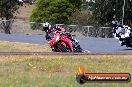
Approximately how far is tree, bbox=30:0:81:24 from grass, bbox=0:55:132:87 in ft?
150

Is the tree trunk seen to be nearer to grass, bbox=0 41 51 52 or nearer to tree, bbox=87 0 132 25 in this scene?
tree, bbox=87 0 132 25

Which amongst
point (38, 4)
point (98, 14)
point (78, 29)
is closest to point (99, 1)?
point (98, 14)

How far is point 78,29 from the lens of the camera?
5238 centimetres

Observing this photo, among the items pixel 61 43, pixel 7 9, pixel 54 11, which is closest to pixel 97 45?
pixel 61 43

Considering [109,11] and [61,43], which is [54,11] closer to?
[109,11]

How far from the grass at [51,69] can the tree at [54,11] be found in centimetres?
4584

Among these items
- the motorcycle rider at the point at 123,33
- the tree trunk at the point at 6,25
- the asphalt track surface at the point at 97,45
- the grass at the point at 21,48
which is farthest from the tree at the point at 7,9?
the motorcycle rider at the point at 123,33

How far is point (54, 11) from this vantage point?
2650 inches

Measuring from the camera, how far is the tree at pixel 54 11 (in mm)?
65750

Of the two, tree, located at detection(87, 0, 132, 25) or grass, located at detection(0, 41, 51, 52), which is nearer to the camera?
grass, located at detection(0, 41, 51, 52)

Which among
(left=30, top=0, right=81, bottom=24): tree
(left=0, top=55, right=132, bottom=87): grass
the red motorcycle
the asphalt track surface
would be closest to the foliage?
(left=30, top=0, right=81, bottom=24): tree

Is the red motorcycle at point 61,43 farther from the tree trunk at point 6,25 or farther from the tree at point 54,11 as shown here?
the tree at point 54,11

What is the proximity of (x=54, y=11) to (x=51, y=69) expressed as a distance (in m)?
52.1

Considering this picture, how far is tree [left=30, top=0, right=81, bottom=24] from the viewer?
216 feet
